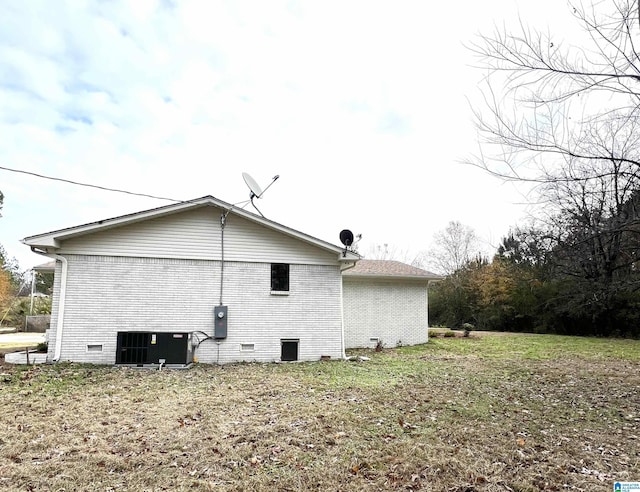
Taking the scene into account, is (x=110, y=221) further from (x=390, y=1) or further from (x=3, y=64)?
(x=390, y=1)

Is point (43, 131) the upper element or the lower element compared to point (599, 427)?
upper

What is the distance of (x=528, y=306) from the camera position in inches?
917

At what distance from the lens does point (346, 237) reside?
1122cm

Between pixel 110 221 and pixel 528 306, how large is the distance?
22082 mm

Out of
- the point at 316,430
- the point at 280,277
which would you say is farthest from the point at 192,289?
the point at 316,430

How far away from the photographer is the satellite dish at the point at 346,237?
11.1 m

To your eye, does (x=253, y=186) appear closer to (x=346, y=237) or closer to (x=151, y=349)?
(x=346, y=237)

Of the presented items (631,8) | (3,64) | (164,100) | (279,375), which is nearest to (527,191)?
Result: (631,8)

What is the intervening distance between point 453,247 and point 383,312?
86.1 feet

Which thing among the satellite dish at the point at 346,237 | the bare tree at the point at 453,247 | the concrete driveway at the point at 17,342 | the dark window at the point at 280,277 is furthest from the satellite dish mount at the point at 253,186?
the bare tree at the point at 453,247

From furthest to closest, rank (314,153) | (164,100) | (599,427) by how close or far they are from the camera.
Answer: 1. (314,153)
2. (164,100)
3. (599,427)

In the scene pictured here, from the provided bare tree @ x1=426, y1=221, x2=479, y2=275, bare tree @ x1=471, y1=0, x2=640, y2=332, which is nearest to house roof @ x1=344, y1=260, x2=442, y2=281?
bare tree @ x1=471, y1=0, x2=640, y2=332

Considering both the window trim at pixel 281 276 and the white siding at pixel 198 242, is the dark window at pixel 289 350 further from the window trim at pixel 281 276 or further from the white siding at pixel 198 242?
the white siding at pixel 198 242

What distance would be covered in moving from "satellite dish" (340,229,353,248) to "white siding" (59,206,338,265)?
0.61 meters
